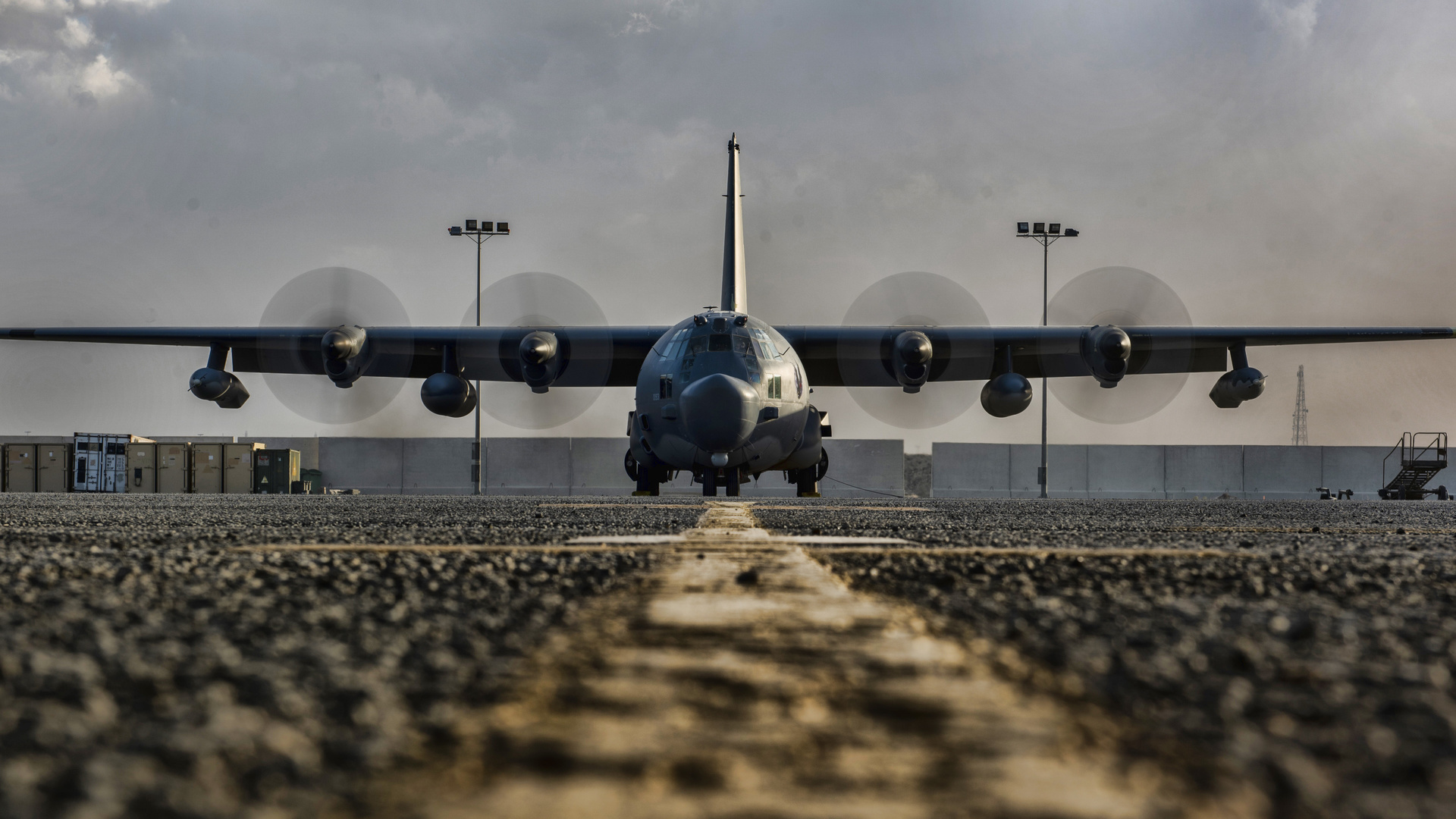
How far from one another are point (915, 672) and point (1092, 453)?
3664cm

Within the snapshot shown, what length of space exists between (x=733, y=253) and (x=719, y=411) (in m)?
8.22

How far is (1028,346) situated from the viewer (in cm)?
2008

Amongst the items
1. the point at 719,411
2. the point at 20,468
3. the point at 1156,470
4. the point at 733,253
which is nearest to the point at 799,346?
the point at 733,253

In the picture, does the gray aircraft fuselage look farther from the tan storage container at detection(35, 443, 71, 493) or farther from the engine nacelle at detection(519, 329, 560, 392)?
the tan storage container at detection(35, 443, 71, 493)

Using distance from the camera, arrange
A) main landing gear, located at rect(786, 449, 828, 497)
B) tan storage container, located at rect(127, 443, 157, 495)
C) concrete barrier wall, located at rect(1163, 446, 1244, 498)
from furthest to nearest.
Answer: concrete barrier wall, located at rect(1163, 446, 1244, 498)
tan storage container, located at rect(127, 443, 157, 495)
main landing gear, located at rect(786, 449, 828, 497)

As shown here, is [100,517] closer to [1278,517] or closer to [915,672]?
[915,672]

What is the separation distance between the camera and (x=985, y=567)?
9.87 ft

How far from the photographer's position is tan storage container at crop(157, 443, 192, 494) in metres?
28.4

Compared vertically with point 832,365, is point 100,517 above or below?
below

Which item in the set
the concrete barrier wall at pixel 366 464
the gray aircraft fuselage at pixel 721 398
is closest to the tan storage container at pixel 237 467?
the concrete barrier wall at pixel 366 464

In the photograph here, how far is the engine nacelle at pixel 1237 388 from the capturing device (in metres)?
18.1

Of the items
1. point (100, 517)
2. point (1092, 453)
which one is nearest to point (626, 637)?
point (100, 517)

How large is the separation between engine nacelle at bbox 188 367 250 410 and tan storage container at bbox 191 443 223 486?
11.1 meters

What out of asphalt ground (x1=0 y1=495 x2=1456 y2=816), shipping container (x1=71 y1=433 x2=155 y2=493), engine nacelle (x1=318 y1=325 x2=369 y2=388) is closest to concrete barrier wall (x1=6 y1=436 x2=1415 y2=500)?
shipping container (x1=71 y1=433 x2=155 y2=493)
